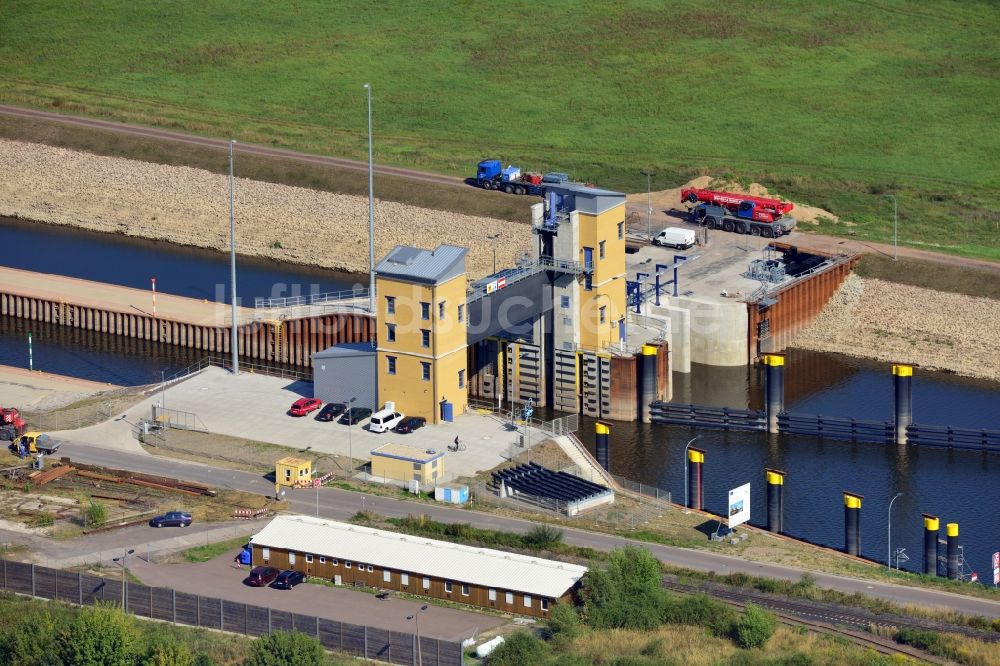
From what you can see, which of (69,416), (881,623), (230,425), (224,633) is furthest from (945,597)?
(69,416)

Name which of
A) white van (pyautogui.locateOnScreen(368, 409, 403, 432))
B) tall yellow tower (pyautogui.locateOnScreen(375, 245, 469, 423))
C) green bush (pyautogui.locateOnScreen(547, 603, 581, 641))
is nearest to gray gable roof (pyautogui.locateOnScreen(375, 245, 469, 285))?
tall yellow tower (pyautogui.locateOnScreen(375, 245, 469, 423))

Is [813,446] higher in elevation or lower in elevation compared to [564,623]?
lower

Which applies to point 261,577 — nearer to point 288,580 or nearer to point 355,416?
point 288,580

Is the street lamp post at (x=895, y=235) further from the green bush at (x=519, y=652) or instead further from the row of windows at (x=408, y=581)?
the green bush at (x=519, y=652)

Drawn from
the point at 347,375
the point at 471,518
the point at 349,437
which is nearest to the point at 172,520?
the point at 471,518

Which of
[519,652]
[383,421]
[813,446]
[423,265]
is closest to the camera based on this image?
[519,652]

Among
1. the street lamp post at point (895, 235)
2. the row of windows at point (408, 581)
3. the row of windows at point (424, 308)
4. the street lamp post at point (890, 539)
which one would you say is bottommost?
the street lamp post at point (890, 539)

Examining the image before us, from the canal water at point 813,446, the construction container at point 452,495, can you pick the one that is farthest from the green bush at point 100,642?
the canal water at point 813,446
